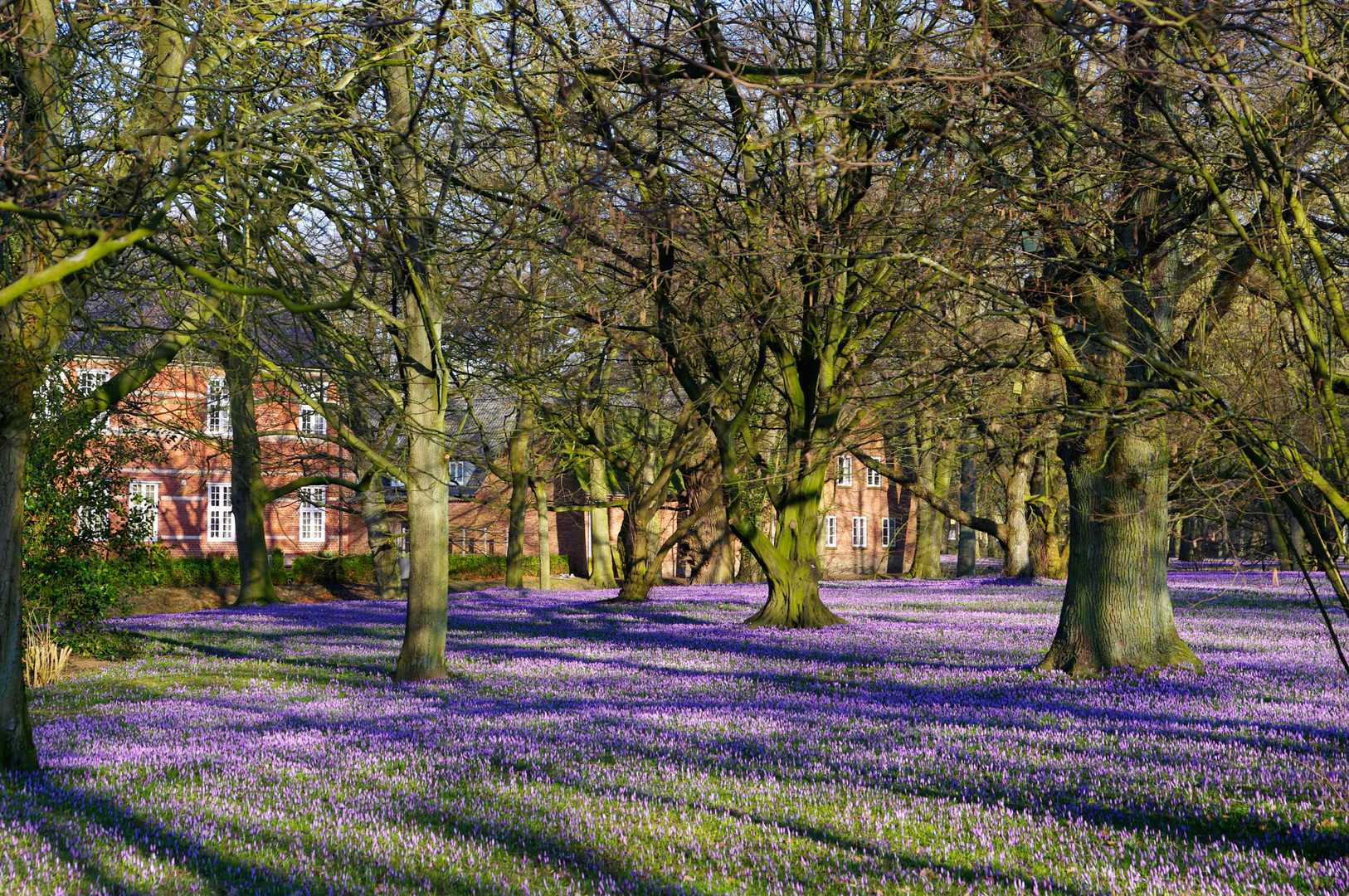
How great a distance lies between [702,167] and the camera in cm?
1537

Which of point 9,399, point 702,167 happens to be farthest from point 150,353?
point 702,167

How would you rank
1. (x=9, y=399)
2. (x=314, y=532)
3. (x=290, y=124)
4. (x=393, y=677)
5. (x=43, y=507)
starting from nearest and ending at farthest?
(x=9, y=399) < (x=290, y=124) < (x=393, y=677) < (x=43, y=507) < (x=314, y=532)

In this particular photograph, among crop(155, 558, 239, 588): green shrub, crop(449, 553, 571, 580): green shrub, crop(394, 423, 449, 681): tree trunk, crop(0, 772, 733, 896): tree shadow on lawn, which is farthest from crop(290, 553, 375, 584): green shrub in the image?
crop(0, 772, 733, 896): tree shadow on lawn

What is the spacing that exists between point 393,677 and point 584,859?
7836mm

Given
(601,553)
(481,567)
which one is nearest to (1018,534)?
(601,553)

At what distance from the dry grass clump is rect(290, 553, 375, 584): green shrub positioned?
1066 inches

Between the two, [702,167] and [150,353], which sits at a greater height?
[702,167]

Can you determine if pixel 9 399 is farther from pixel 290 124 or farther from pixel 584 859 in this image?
pixel 584 859

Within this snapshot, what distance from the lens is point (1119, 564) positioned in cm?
1199

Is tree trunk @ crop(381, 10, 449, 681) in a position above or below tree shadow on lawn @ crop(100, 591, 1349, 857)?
above

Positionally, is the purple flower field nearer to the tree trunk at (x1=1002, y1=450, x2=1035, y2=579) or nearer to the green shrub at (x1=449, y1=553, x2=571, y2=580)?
the tree trunk at (x1=1002, y1=450, x2=1035, y2=579)

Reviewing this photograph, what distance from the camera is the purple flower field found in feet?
16.9

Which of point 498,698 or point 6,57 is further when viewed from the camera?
point 498,698

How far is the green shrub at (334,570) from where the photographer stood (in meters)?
41.7
